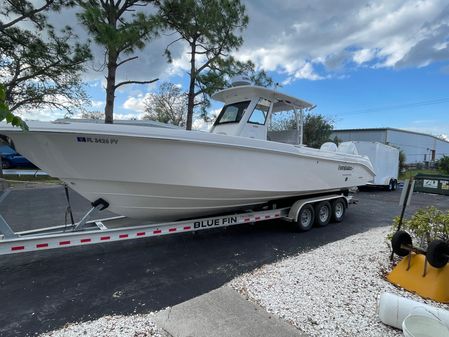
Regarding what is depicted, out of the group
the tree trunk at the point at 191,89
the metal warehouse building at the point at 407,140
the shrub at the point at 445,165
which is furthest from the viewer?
the metal warehouse building at the point at 407,140

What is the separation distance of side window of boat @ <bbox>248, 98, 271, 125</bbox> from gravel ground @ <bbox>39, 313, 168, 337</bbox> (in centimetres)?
387

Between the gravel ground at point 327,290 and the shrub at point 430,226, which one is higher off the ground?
the shrub at point 430,226

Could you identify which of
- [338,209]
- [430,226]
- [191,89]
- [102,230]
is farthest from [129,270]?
[191,89]

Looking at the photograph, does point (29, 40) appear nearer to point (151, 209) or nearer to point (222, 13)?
point (222, 13)

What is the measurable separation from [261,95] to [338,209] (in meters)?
3.53

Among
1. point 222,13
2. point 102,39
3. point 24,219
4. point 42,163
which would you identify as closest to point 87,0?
point 102,39

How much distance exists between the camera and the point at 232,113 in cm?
582

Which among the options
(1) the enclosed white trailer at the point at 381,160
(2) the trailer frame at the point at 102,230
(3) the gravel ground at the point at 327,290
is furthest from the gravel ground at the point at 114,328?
(1) the enclosed white trailer at the point at 381,160

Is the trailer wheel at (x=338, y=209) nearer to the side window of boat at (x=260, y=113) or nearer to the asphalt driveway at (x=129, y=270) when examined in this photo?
the asphalt driveway at (x=129, y=270)

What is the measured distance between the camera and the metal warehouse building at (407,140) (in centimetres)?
3738

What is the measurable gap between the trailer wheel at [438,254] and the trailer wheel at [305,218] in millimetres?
2771

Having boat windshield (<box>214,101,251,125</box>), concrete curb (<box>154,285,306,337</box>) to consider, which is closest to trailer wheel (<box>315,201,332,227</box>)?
boat windshield (<box>214,101,251,125</box>)

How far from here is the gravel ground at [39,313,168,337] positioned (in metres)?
2.46

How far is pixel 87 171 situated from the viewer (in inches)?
149
